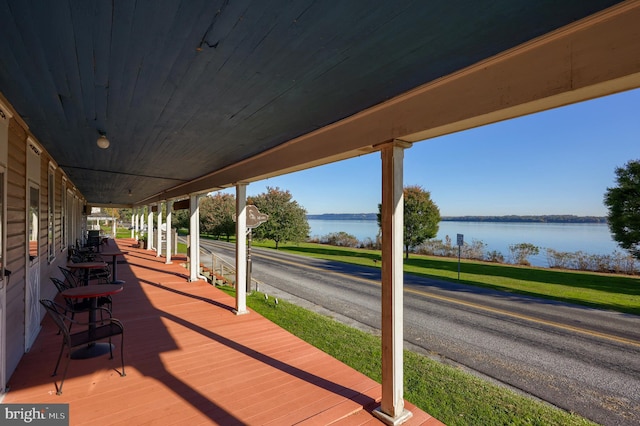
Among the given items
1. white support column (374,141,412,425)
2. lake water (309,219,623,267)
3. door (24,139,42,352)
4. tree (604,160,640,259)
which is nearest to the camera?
white support column (374,141,412,425)

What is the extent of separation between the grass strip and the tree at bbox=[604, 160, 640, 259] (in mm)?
16107

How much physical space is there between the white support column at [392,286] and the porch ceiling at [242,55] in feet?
1.28

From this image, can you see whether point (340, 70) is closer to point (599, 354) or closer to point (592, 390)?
point (592, 390)

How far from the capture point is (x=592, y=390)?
4.39 m

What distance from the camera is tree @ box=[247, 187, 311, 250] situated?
30.4 metres

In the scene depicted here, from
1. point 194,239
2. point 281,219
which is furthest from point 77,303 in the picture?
point 281,219

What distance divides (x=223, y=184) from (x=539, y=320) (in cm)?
835

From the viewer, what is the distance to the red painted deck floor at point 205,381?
2.99 metres

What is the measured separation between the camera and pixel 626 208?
1504 cm

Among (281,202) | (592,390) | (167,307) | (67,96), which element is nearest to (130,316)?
(167,307)

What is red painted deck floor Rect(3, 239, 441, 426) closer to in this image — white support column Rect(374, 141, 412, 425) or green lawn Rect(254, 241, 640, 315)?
white support column Rect(374, 141, 412, 425)

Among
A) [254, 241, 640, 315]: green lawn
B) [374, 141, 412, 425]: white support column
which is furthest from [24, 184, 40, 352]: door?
[254, 241, 640, 315]: green lawn

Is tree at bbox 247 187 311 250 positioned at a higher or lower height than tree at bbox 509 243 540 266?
higher

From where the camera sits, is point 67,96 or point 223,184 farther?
point 223,184
